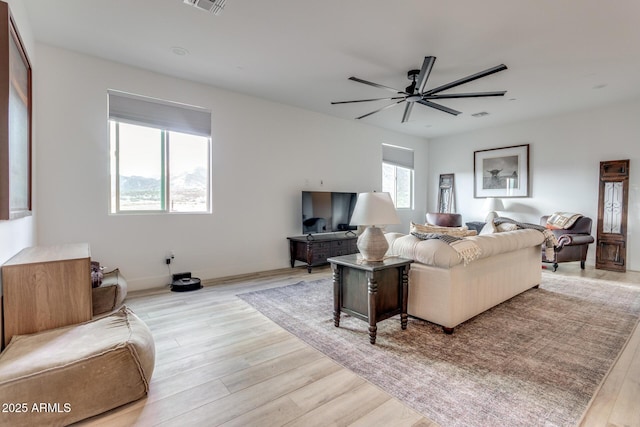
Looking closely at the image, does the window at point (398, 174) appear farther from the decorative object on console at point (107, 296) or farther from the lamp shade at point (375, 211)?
the decorative object on console at point (107, 296)

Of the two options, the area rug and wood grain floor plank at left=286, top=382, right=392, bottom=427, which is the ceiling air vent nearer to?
the area rug

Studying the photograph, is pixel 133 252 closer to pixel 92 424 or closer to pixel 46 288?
pixel 46 288

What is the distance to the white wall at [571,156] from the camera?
5238mm

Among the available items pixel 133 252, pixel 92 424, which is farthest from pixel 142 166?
pixel 92 424

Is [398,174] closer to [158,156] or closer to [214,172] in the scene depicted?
[214,172]

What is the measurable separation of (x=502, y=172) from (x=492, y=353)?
5572mm

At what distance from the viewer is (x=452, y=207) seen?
773 centimetres

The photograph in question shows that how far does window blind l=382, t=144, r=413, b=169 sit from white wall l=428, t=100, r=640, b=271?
136cm

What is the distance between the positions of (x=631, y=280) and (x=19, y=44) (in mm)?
7662

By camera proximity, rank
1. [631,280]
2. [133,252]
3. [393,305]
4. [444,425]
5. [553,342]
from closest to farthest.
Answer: [444,425]
[553,342]
[393,305]
[133,252]
[631,280]

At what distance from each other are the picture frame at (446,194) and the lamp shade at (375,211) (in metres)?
5.62

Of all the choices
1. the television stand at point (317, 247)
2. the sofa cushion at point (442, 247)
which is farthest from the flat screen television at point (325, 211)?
the sofa cushion at point (442, 247)

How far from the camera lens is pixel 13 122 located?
6.73ft

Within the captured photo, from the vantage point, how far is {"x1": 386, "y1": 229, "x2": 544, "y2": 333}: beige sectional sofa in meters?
2.69
